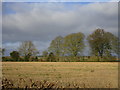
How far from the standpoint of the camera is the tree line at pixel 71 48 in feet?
166

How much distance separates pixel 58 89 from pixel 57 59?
42.2 m

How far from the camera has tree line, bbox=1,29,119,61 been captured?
50625mm

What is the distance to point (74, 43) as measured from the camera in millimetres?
54906

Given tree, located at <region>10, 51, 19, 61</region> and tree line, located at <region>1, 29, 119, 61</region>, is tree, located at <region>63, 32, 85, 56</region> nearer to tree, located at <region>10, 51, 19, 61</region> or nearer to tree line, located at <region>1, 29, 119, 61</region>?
tree line, located at <region>1, 29, 119, 61</region>

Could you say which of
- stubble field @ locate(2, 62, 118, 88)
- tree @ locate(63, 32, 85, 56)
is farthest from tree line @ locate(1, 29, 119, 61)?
stubble field @ locate(2, 62, 118, 88)

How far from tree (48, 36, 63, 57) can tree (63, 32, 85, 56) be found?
2.37 meters

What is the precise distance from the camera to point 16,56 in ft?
175

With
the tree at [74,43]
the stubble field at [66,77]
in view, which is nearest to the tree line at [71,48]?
the tree at [74,43]

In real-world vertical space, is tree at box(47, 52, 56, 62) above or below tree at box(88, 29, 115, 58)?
below

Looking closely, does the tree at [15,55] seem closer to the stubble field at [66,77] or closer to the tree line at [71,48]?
the tree line at [71,48]

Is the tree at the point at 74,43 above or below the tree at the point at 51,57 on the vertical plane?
above

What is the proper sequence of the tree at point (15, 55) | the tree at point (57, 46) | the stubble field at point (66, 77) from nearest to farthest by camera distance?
1. the stubble field at point (66, 77)
2. the tree at point (57, 46)
3. the tree at point (15, 55)

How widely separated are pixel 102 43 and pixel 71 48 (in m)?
9.30

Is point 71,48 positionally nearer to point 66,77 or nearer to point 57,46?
point 57,46
